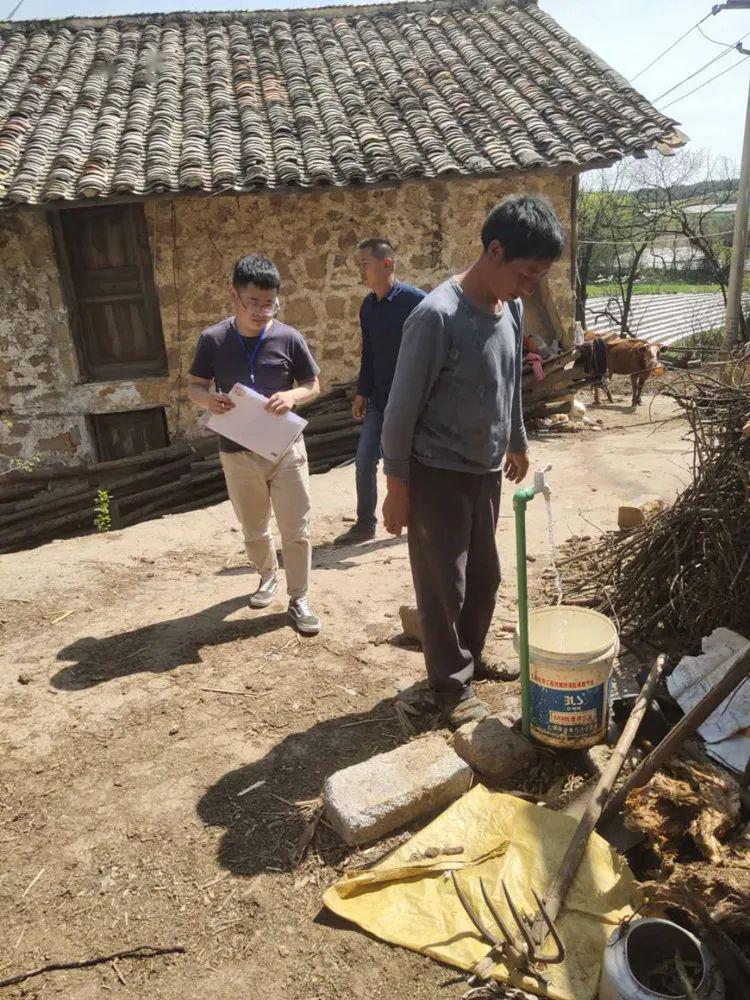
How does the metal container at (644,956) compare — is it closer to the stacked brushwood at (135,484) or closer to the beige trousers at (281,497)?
the beige trousers at (281,497)

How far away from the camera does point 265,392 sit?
12.6 ft

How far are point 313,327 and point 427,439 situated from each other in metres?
6.22

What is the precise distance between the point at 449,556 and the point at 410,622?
109 cm

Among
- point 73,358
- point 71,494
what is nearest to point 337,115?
point 73,358

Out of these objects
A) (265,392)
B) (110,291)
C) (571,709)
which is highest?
(110,291)

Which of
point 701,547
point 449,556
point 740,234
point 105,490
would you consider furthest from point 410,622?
point 740,234

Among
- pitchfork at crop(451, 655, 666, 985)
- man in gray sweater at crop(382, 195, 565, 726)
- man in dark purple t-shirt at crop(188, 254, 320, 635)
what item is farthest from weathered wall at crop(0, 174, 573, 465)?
pitchfork at crop(451, 655, 666, 985)

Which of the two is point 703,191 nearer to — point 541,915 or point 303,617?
point 303,617

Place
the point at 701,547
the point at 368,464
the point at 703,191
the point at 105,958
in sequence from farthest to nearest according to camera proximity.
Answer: the point at 703,191 < the point at 368,464 < the point at 701,547 < the point at 105,958

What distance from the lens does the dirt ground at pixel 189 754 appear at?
2.15 meters

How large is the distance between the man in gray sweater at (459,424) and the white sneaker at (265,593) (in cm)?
150

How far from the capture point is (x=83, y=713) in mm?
3410

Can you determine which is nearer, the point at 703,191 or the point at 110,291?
the point at 110,291

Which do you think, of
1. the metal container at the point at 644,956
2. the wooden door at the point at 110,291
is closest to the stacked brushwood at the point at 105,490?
the wooden door at the point at 110,291
